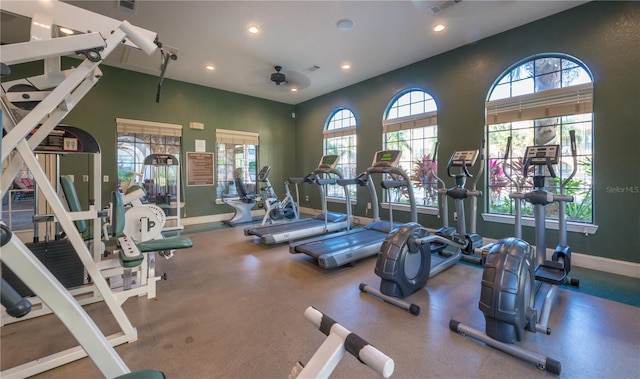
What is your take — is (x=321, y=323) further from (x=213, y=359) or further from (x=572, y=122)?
(x=572, y=122)

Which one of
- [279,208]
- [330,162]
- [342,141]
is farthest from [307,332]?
[342,141]

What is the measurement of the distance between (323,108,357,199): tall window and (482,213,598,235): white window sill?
3.06 m

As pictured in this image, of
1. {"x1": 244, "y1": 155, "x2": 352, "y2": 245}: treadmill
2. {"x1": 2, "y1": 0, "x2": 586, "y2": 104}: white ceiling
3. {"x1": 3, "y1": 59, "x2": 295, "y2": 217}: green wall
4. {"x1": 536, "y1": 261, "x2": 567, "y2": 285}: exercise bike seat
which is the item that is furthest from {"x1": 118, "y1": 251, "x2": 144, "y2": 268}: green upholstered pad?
{"x1": 3, "y1": 59, "x2": 295, "y2": 217}: green wall

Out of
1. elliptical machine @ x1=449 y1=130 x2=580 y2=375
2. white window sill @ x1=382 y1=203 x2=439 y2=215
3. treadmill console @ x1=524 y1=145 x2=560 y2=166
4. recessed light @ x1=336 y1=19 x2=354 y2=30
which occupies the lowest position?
elliptical machine @ x1=449 y1=130 x2=580 y2=375

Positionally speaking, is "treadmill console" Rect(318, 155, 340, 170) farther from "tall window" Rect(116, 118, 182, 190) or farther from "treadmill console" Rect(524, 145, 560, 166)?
"tall window" Rect(116, 118, 182, 190)

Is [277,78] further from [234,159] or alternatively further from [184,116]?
[234,159]

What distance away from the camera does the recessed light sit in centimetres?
380

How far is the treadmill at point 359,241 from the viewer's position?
Answer: 11.4 feet

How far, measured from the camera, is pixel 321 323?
3.26ft

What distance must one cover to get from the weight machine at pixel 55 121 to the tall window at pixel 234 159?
201 inches

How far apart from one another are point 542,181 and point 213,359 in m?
3.40

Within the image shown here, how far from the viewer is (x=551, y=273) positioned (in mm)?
2473

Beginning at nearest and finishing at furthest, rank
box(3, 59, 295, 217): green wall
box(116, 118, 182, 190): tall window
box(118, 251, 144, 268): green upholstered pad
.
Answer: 1. box(118, 251, 144, 268): green upholstered pad
2. box(3, 59, 295, 217): green wall
3. box(116, 118, 182, 190): tall window

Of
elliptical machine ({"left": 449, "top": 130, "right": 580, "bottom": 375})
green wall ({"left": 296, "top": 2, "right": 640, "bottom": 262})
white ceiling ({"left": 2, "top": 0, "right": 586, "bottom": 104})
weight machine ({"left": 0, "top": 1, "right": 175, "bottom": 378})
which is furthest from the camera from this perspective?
white ceiling ({"left": 2, "top": 0, "right": 586, "bottom": 104})
